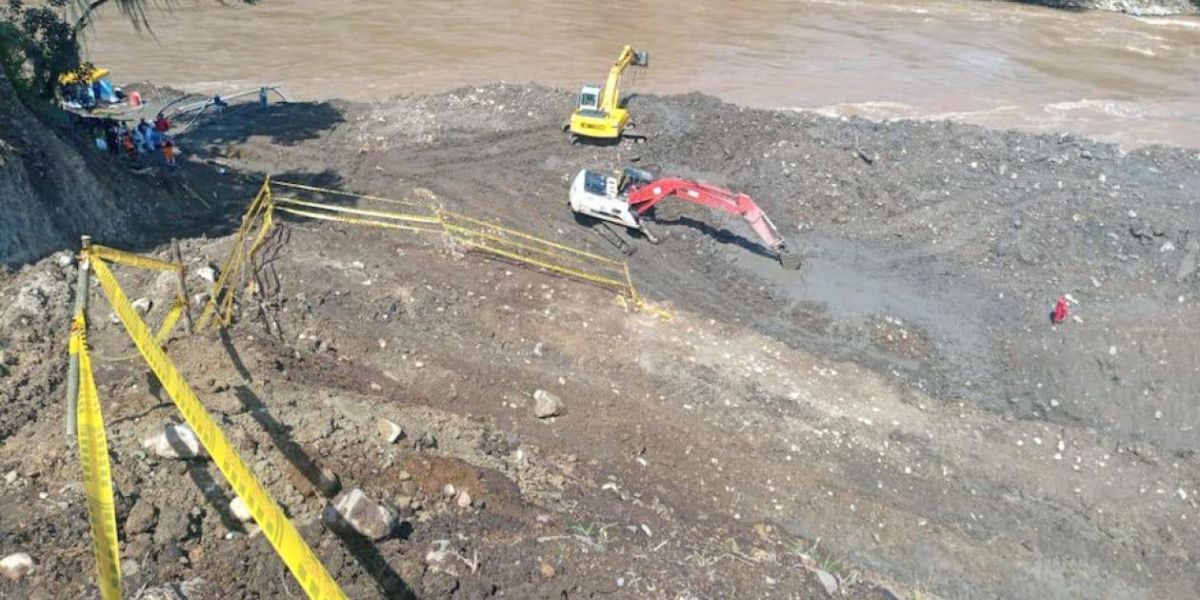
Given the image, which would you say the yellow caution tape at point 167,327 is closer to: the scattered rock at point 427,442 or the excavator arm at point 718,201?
the scattered rock at point 427,442

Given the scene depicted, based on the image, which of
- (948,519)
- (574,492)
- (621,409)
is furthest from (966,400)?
(574,492)

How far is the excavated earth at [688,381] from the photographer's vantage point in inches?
344

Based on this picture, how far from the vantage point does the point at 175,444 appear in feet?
28.8

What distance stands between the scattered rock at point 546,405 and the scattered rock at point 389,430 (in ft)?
8.25

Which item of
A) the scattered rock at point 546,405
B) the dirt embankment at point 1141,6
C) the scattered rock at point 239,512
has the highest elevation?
the dirt embankment at point 1141,6

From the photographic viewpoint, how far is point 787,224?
803 inches

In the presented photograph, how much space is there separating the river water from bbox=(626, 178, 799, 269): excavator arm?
48.2 feet

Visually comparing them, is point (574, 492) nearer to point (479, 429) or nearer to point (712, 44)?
point (479, 429)

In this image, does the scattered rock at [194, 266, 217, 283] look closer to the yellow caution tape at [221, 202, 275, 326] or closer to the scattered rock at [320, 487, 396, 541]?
the yellow caution tape at [221, 202, 275, 326]

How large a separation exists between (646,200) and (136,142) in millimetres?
12483

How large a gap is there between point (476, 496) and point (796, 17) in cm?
4327

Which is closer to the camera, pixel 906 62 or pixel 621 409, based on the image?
pixel 621 409

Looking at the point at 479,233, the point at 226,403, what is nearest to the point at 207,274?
the point at 226,403

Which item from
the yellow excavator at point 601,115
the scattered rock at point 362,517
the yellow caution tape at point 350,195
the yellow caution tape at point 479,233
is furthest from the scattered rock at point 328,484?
the yellow excavator at point 601,115
